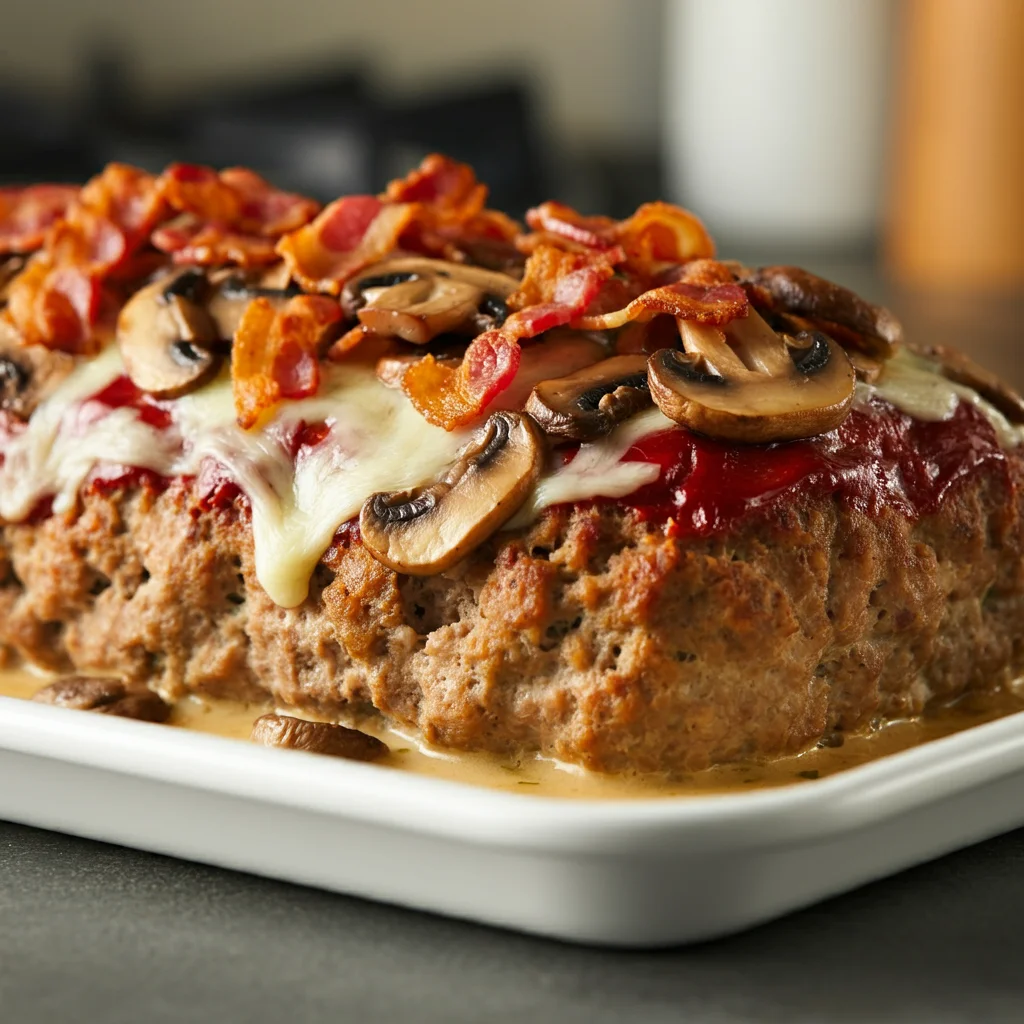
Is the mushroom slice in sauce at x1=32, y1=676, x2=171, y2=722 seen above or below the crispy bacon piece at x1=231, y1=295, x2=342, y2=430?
below

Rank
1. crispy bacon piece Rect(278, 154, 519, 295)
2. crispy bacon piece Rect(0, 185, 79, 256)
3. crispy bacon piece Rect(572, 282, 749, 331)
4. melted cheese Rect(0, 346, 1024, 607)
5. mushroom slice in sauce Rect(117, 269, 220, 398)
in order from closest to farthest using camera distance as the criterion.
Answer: melted cheese Rect(0, 346, 1024, 607) → crispy bacon piece Rect(572, 282, 749, 331) → mushroom slice in sauce Rect(117, 269, 220, 398) → crispy bacon piece Rect(278, 154, 519, 295) → crispy bacon piece Rect(0, 185, 79, 256)

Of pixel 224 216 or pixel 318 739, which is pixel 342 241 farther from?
pixel 318 739

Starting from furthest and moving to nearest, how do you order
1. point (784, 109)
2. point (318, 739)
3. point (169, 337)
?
point (784, 109) < point (169, 337) < point (318, 739)

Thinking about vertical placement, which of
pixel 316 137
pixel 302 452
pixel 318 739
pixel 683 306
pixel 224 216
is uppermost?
pixel 683 306

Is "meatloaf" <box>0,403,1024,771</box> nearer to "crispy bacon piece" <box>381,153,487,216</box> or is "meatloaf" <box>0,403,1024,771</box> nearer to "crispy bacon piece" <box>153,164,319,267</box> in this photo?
"crispy bacon piece" <box>153,164,319,267</box>

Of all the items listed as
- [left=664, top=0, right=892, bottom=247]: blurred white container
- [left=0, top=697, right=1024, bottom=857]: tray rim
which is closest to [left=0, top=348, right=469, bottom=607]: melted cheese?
[left=0, top=697, right=1024, bottom=857]: tray rim

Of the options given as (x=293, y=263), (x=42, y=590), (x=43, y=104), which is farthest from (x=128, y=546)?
(x=43, y=104)

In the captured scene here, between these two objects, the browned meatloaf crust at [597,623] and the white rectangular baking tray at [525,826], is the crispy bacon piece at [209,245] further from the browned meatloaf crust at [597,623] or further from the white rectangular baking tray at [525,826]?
the white rectangular baking tray at [525,826]

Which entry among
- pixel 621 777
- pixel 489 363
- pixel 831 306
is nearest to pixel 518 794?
pixel 621 777
